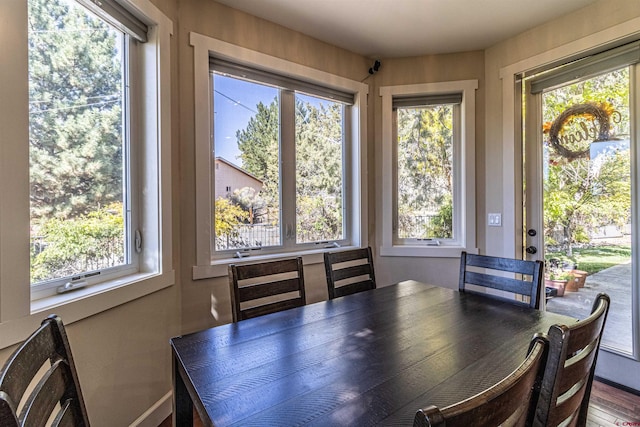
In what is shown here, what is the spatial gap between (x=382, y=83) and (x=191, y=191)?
214 cm

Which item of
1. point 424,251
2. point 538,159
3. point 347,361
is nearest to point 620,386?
point 424,251

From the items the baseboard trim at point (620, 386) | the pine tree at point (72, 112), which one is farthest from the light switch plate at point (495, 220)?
the pine tree at point (72, 112)

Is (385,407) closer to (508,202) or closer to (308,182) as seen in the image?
(308,182)

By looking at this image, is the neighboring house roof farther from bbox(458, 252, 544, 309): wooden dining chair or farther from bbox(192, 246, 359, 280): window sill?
bbox(458, 252, 544, 309): wooden dining chair

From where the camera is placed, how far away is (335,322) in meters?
1.46

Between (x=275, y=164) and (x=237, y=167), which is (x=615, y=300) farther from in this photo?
(x=237, y=167)

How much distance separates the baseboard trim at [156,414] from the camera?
5.73ft

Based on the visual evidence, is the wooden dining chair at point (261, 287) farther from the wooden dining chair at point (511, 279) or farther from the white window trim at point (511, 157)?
the white window trim at point (511, 157)

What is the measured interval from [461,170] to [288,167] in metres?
1.70

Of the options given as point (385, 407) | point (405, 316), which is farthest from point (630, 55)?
point (385, 407)

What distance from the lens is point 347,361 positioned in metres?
1.10

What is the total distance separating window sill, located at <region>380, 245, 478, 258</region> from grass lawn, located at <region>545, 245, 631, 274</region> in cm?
72

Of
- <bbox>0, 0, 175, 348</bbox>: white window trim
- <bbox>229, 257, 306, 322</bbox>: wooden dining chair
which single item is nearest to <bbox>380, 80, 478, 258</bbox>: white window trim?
<bbox>229, 257, 306, 322</bbox>: wooden dining chair

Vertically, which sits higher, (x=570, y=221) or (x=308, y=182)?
(x=308, y=182)
